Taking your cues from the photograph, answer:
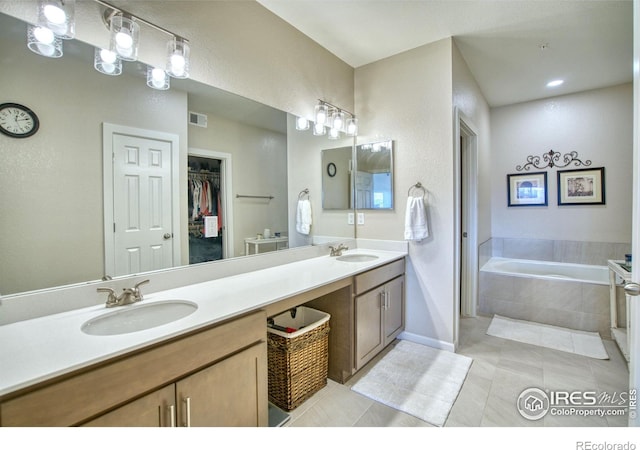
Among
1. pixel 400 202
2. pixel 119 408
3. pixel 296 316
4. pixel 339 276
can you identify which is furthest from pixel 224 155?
pixel 400 202

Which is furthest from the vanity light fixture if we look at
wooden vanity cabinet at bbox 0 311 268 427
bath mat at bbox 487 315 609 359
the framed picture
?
the framed picture

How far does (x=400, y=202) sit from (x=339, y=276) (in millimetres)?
1171

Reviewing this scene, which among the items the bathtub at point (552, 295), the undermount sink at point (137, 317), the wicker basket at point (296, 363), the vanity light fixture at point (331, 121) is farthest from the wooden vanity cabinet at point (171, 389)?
the bathtub at point (552, 295)

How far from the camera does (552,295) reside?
2895 mm

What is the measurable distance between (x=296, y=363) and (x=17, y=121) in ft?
5.63

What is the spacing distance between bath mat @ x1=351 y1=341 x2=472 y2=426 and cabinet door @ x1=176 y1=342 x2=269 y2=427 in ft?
2.88

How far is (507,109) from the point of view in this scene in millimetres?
3904

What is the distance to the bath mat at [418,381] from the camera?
5.67 feet

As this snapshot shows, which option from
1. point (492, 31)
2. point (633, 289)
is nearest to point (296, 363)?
point (633, 289)

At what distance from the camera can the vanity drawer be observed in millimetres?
1971

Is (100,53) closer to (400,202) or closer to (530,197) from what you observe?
(400,202)

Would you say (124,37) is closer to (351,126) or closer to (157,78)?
(157,78)

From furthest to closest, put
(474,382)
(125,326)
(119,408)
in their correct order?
(474,382) → (125,326) → (119,408)

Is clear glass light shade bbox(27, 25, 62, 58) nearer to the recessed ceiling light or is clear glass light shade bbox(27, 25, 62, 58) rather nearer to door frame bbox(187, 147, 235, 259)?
door frame bbox(187, 147, 235, 259)
